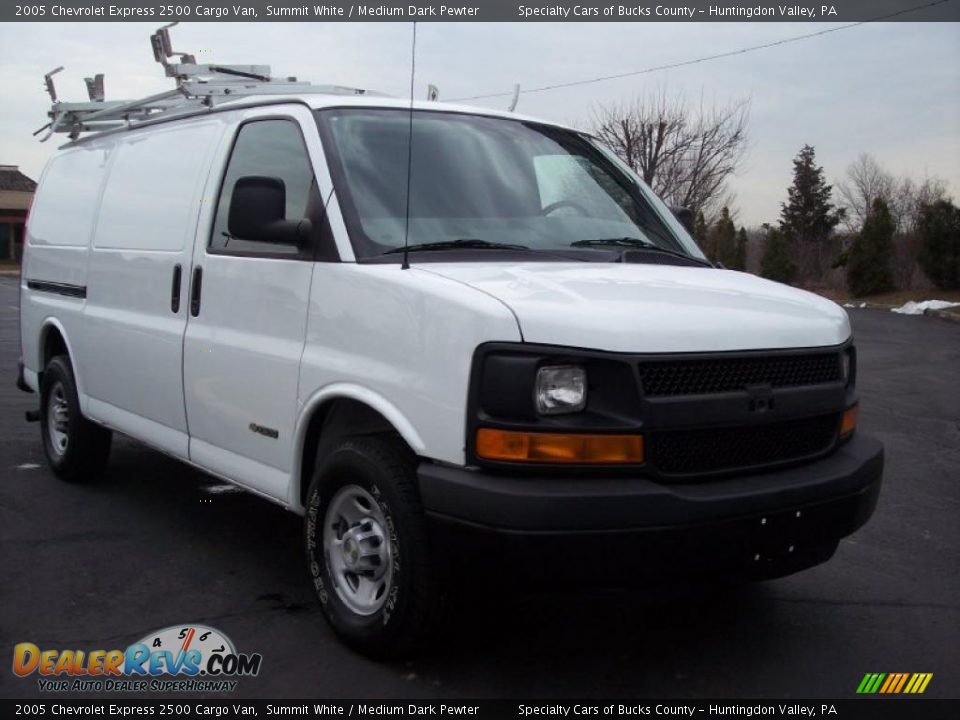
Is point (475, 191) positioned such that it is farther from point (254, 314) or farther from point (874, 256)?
point (874, 256)

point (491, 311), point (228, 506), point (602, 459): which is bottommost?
point (228, 506)

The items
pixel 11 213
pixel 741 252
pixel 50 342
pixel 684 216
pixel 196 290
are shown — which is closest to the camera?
pixel 196 290

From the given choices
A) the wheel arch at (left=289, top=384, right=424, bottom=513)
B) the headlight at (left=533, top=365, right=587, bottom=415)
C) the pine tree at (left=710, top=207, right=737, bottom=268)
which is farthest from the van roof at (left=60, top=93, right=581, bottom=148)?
the pine tree at (left=710, top=207, right=737, bottom=268)

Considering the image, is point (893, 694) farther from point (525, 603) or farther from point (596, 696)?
point (525, 603)

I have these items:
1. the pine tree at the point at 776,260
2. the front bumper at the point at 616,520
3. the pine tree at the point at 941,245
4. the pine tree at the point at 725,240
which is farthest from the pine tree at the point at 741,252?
the front bumper at the point at 616,520

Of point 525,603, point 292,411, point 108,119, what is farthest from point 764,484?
point 108,119

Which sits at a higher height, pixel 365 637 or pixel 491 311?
pixel 491 311

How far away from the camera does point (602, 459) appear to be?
3.12 meters

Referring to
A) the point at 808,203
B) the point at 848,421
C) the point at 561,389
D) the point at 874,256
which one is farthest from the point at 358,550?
the point at 808,203

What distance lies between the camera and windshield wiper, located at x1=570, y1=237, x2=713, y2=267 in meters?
4.33

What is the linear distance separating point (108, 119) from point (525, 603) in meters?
4.32

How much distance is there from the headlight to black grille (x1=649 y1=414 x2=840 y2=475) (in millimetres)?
272

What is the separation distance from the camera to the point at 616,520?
9.98 feet

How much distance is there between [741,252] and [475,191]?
35.4 meters
